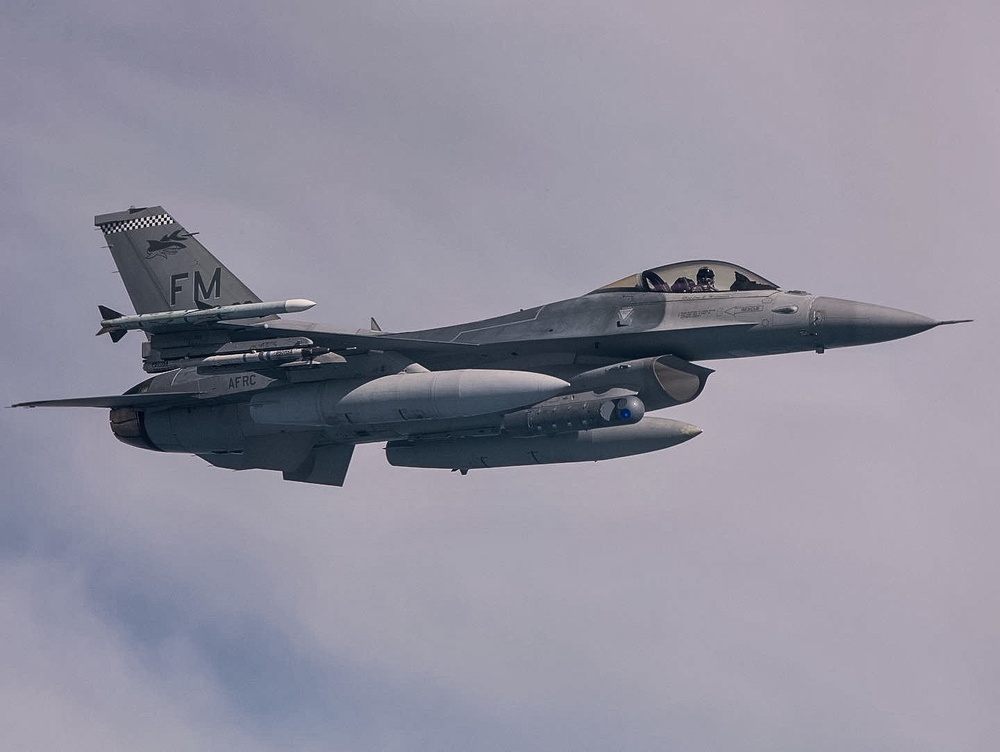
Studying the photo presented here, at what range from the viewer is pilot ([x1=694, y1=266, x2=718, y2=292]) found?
2870 centimetres

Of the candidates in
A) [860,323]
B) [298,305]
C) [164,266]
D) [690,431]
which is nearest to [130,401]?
[164,266]

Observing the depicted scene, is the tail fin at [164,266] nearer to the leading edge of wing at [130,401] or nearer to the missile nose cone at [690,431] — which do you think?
the leading edge of wing at [130,401]

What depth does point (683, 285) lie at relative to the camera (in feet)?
94.8

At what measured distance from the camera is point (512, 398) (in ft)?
89.7

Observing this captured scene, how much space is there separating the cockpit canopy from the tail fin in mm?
8713

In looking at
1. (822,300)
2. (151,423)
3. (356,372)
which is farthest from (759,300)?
(151,423)

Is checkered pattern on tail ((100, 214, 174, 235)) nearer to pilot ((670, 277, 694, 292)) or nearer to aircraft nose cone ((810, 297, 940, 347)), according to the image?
pilot ((670, 277, 694, 292))

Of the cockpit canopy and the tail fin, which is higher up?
the tail fin

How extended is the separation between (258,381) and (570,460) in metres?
6.73

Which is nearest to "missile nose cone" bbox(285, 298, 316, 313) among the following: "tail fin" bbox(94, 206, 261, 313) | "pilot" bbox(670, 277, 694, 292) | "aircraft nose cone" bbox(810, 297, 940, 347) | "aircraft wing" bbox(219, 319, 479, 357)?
"aircraft wing" bbox(219, 319, 479, 357)

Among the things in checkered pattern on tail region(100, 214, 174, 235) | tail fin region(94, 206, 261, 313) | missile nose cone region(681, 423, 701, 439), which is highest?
checkered pattern on tail region(100, 214, 174, 235)

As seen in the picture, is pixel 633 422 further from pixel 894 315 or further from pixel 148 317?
pixel 148 317

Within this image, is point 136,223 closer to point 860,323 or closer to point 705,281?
point 705,281

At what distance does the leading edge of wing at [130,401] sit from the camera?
31406 mm
